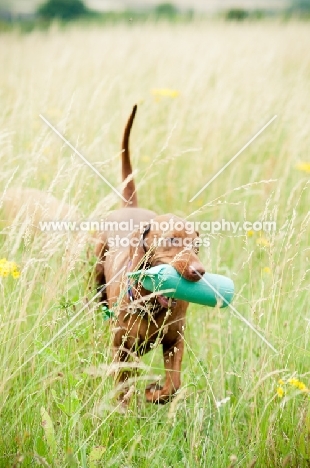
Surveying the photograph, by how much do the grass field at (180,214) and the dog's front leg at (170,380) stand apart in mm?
51

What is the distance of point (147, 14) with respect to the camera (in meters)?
10.0

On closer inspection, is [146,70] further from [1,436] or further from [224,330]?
[1,436]

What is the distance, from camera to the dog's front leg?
2662 mm

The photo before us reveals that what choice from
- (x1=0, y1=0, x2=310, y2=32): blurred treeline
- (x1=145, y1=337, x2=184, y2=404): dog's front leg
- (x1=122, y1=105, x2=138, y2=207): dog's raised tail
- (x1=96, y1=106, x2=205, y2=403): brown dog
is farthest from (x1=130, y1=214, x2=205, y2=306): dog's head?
(x1=0, y1=0, x2=310, y2=32): blurred treeline

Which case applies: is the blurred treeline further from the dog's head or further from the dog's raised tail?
the dog's head

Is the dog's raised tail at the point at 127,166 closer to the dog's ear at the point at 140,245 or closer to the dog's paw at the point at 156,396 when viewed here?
the dog's ear at the point at 140,245

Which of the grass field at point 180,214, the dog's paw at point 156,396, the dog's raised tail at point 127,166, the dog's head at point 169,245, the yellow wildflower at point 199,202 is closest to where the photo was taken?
the grass field at point 180,214

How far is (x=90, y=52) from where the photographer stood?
7.46 meters

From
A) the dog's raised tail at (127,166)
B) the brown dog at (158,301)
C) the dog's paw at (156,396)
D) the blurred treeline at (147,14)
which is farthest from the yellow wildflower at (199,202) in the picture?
the blurred treeline at (147,14)

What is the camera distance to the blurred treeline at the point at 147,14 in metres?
9.29

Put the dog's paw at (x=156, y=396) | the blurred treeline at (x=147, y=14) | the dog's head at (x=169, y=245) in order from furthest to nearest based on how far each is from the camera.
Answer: the blurred treeline at (x=147, y=14), the dog's paw at (x=156, y=396), the dog's head at (x=169, y=245)

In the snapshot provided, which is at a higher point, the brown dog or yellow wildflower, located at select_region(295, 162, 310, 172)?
yellow wildflower, located at select_region(295, 162, 310, 172)

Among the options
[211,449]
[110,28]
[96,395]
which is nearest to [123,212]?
[96,395]

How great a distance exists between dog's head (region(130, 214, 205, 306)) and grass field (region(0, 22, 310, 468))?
0.31 feet
